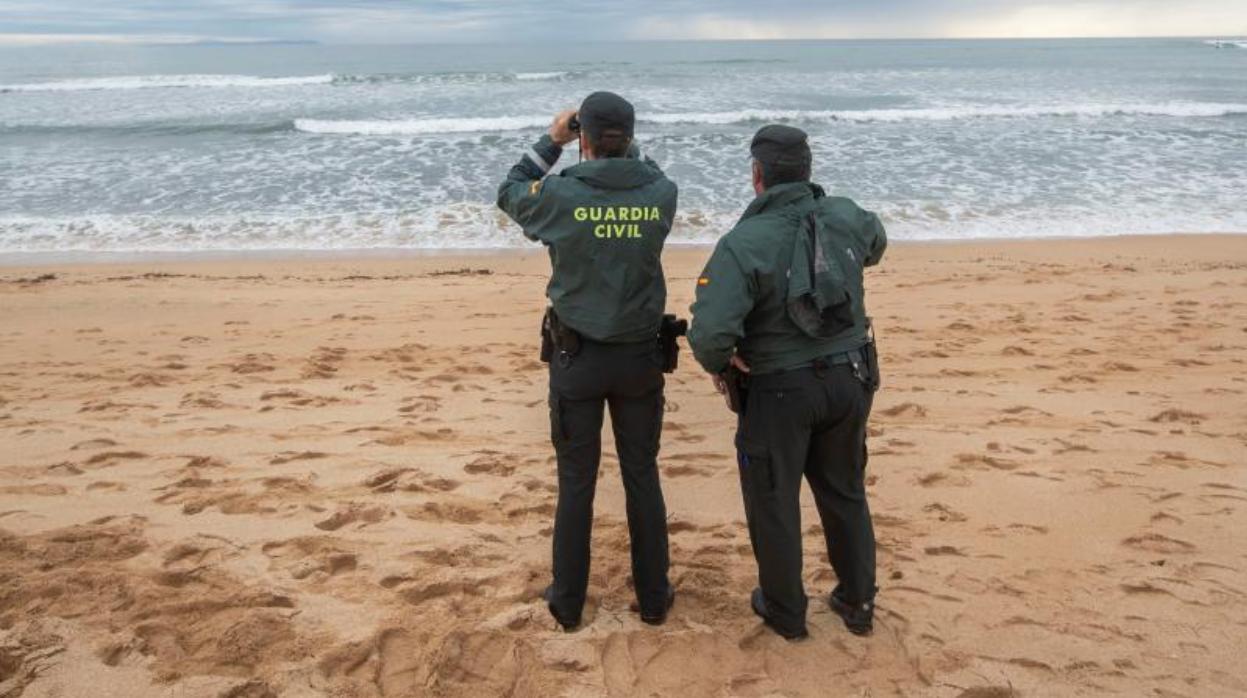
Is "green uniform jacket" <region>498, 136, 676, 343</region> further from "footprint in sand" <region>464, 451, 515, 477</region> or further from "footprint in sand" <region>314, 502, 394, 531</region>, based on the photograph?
"footprint in sand" <region>464, 451, 515, 477</region>

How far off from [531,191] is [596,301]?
17.7 inches

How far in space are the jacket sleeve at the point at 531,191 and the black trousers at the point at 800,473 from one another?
94cm

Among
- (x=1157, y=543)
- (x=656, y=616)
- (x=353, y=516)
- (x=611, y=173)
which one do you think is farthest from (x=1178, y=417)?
(x=353, y=516)

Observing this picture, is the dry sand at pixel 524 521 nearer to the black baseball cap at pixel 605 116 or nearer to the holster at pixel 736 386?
the holster at pixel 736 386

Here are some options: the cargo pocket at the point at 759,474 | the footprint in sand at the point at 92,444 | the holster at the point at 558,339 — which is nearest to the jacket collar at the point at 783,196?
the holster at the point at 558,339

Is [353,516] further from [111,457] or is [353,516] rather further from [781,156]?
[781,156]

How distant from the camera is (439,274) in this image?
426 inches

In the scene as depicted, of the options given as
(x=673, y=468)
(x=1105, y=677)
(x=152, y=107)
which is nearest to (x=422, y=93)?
(x=152, y=107)

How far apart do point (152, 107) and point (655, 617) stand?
105 feet

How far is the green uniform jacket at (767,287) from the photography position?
296cm

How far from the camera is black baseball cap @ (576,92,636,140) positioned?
3121 mm

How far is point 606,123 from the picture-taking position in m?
3.12

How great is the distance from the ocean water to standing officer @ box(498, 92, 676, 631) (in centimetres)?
964

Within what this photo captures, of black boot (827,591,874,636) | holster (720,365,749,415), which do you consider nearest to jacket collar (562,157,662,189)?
holster (720,365,749,415)
